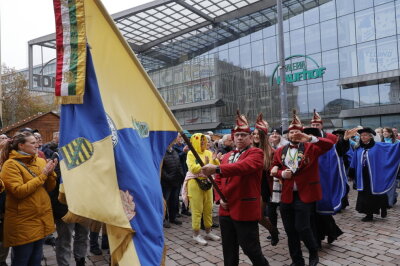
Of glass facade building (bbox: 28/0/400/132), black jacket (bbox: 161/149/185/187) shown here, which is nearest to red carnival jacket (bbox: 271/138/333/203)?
black jacket (bbox: 161/149/185/187)

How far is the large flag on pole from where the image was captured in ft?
8.32

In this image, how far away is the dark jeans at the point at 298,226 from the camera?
4.38 meters

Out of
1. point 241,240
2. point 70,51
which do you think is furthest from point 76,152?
point 241,240

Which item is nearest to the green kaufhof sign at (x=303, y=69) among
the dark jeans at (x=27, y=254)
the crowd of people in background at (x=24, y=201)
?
the crowd of people in background at (x=24, y=201)

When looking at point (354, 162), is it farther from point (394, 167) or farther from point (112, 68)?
point (112, 68)

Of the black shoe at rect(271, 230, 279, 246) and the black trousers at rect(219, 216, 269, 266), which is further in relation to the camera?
the black shoe at rect(271, 230, 279, 246)

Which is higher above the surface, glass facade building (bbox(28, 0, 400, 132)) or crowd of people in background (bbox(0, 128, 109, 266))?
glass facade building (bbox(28, 0, 400, 132))

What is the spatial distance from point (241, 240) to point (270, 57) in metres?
29.6

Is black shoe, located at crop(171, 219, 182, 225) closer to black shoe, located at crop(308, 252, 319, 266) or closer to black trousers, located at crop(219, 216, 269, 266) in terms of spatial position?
black shoe, located at crop(308, 252, 319, 266)

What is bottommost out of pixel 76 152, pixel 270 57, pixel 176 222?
pixel 176 222

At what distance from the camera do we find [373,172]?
296 inches

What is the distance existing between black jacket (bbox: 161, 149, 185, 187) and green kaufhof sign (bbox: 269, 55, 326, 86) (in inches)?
929

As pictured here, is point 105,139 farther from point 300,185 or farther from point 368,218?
point 368,218

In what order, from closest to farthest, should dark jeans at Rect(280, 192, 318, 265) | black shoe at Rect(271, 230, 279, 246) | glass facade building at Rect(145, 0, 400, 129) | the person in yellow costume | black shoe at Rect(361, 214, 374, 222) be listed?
dark jeans at Rect(280, 192, 318, 265) → black shoe at Rect(271, 230, 279, 246) → the person in yellow costume → black shoe at Rect(361, 214, 374, 222) → glass facade building at Rect(145, 0, 400, 129)
